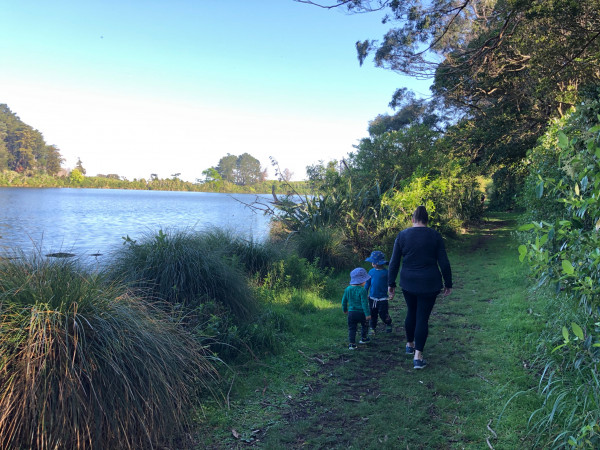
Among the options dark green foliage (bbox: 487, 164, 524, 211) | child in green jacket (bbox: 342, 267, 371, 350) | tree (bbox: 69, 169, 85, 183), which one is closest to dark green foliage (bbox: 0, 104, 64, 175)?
tree (bbox: 69, 169, 85, 183)

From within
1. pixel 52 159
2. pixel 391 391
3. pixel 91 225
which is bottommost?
pixel 391 391

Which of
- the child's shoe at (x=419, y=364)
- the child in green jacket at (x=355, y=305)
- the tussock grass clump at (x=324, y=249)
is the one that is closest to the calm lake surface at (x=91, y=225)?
the tussock grass clump at (x=324, y=249)

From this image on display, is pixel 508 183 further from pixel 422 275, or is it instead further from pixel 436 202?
pixel 422 275

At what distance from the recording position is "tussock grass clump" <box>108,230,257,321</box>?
17.3 feet

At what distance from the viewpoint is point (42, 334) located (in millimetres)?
2891

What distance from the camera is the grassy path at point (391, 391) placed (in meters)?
3.33

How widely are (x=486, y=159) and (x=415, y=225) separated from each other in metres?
12.8

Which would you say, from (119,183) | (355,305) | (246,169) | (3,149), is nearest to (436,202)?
(355,305)

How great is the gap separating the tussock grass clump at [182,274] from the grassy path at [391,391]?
1074 millimetres

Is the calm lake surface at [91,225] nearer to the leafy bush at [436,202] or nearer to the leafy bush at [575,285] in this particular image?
the leafy bush at [436,202]

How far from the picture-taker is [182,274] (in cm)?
540

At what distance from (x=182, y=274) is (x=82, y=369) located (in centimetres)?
259

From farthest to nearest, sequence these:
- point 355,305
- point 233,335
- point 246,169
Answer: point 246,169
point 355,305
point 233,335

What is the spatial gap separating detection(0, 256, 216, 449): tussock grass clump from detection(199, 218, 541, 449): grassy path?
0.64 metres
